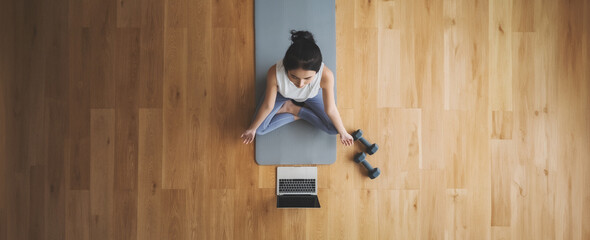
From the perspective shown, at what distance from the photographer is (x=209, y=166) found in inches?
71.0

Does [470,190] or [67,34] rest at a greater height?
[67,34]

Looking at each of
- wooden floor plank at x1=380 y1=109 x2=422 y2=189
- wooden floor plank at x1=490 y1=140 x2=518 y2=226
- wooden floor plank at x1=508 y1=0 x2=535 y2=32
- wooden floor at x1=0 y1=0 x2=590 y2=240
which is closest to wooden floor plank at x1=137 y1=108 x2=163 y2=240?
wooden floor at x1=0 y1=0 x2=590 y2=240

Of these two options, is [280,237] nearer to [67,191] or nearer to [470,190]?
[470,190]

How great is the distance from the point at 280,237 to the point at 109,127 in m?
1.26

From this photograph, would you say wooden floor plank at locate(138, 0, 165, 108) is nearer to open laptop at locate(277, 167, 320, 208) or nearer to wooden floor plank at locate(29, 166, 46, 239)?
wooden floor plank at locate(29, 166, 46, 239)

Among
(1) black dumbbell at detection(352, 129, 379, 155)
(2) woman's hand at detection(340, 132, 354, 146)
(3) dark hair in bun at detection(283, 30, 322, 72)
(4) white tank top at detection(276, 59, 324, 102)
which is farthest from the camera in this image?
(1) black dumbbell at detection(352, 129, 379, 155)

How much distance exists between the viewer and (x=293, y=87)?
1.45 meters

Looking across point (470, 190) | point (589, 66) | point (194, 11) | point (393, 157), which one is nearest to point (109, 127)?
point (194, 11)

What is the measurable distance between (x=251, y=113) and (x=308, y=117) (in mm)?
376

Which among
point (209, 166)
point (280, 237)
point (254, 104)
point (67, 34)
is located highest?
point (67, 34)

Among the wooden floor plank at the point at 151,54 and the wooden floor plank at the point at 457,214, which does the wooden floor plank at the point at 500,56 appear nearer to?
the wooden floor plank at the point at 457,214

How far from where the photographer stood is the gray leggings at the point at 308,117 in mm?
1636

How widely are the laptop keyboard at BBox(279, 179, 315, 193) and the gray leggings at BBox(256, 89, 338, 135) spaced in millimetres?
341

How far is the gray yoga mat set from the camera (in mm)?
1776
